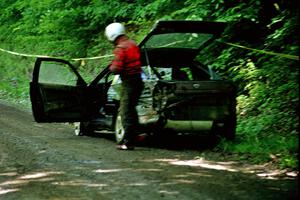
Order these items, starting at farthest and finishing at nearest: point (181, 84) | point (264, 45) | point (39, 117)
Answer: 1. point (264, 45)
2. point (39, 117)
3. point (181, 84)

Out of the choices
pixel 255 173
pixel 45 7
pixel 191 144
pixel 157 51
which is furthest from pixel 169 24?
pixel 45 7

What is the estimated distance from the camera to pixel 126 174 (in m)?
6.09

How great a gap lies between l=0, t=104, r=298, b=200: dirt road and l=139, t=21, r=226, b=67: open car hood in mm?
1465

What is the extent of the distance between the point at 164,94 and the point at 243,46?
13.3 ft

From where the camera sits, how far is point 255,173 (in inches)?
249

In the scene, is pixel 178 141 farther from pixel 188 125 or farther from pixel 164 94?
pixel 164 94

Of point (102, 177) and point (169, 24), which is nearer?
point (102, 177)

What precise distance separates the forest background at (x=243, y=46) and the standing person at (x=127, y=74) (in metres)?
1.44

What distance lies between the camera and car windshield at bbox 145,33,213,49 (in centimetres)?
845

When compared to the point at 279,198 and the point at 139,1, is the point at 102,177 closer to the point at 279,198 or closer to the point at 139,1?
the point at 279,198

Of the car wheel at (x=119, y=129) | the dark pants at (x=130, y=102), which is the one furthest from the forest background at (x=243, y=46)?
the car wheel at (x=119, y=129)

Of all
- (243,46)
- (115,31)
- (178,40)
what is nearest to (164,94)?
(115,31)

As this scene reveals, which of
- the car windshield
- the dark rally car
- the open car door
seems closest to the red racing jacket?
the dark rally car

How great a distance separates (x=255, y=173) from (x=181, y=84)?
6.68ft
